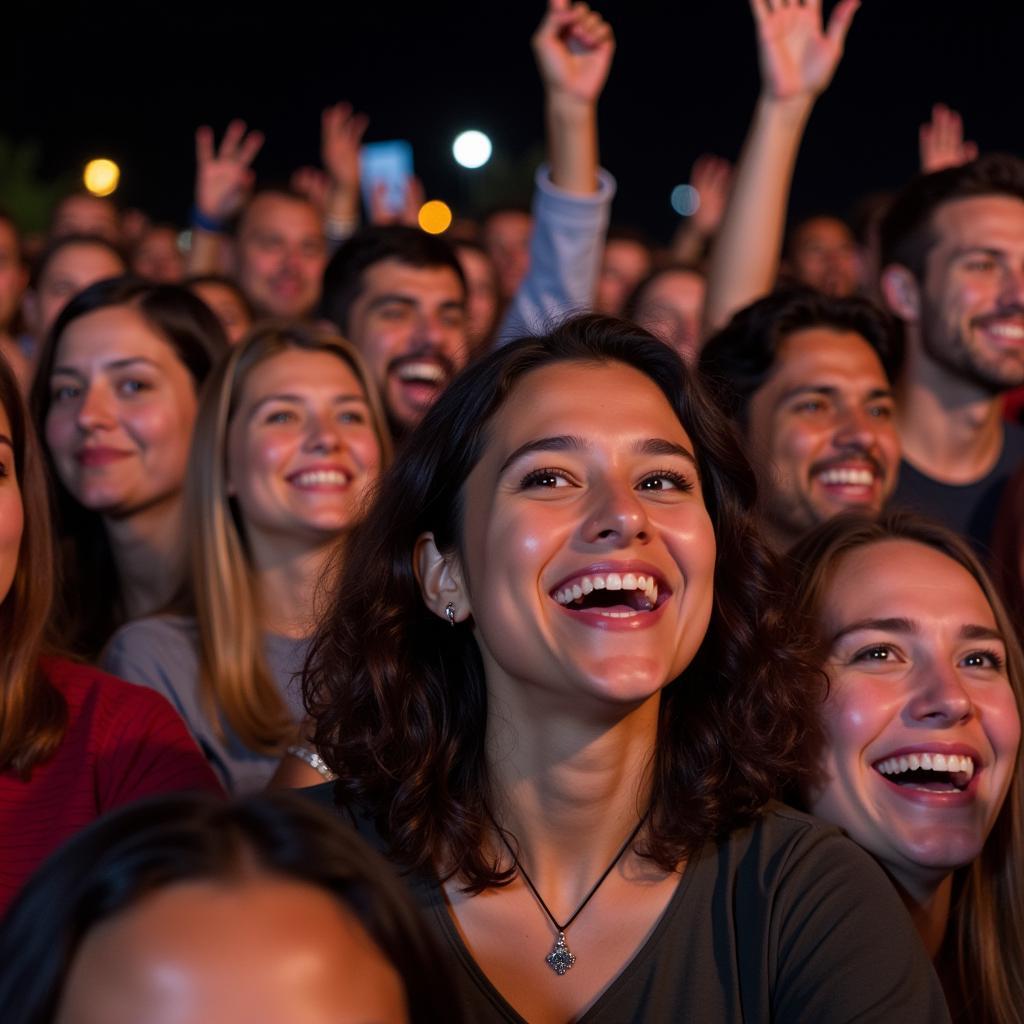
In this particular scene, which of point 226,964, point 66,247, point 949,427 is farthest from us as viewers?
point 66,247

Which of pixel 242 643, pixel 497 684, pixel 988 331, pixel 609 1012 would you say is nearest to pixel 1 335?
pixel 242 643

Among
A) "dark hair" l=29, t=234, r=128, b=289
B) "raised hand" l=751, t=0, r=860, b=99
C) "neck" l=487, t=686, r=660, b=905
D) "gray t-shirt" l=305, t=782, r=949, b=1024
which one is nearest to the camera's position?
"gray t-shirt" l=305, t=782, r=949, b=1024

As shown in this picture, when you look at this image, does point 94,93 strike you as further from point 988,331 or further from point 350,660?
point 350,660

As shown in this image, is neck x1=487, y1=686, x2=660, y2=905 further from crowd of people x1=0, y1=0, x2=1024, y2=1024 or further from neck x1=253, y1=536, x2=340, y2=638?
neck x1=253, y1=536, x2=340, y2=638

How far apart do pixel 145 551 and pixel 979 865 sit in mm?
2348

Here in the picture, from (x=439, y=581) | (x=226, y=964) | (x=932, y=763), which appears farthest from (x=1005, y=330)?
(x=226, y=964)

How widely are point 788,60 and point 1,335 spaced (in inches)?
118

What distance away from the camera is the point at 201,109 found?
20141 mm

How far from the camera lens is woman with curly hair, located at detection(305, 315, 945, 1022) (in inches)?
85.0

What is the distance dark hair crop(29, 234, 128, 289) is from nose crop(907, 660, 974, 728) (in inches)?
166

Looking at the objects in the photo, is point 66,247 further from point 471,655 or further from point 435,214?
point 435,214

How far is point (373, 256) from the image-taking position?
4.91 m

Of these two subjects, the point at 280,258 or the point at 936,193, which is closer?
the point at 936,193

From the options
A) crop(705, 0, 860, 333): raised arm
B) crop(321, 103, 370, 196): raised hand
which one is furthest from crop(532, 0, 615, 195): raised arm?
crop(321, 103, 370, 196): raised hand
